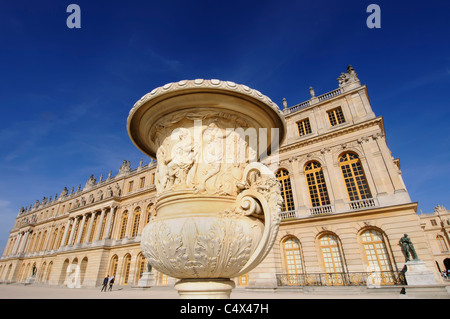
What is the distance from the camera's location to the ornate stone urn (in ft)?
6.84

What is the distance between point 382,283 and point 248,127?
12.7m

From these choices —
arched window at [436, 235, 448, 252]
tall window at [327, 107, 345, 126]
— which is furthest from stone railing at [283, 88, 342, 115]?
arched window at [436, 235, 448, 252]

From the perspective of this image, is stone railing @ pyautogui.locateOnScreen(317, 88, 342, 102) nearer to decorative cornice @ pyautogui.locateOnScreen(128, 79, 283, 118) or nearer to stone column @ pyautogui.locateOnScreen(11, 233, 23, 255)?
decorative cornice @ pyautogui.locateOnScreen(128, 79, 283, 118)

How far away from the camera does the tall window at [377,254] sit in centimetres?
1126

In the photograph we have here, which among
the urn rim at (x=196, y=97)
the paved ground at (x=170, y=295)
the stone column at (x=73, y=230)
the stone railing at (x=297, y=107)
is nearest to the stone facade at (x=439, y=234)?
the stone railing at (x=297, y=107)

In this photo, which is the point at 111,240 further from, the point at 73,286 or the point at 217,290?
the point at 217,290

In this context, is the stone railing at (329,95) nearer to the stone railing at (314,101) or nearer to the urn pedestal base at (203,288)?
the stone railing at (314,101)

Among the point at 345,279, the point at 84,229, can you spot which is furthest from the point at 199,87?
the point at 84,229

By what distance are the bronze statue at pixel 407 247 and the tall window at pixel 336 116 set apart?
8.09 m

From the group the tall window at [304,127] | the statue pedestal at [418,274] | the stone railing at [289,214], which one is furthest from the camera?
the tall window at [304,127]

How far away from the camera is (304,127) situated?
17266mm

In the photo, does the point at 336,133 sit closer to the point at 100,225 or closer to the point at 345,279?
the point at 345,279

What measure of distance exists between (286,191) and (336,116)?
6.35 meters

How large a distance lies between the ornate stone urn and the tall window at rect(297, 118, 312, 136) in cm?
1504
